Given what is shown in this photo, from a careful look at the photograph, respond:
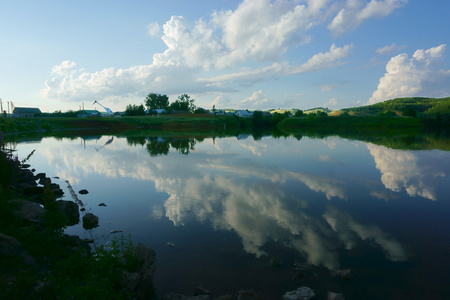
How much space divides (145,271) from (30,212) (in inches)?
314

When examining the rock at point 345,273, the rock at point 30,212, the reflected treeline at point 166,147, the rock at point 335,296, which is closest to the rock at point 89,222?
the rock at point 30,212

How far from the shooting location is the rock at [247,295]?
793cm

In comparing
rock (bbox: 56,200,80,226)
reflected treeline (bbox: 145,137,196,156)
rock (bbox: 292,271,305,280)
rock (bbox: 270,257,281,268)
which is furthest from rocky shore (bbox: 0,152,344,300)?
reflected treeline (bbox: 145,137,196,156)

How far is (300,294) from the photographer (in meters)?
8.27

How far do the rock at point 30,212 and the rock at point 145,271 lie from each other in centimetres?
624

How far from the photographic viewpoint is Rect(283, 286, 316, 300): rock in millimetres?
8148

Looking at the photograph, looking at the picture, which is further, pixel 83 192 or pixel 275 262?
pixel 83 192

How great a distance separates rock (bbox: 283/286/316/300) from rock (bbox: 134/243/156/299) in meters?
4.37

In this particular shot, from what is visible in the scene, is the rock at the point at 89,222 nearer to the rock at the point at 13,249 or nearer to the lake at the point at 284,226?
the lake at the point at 284,226

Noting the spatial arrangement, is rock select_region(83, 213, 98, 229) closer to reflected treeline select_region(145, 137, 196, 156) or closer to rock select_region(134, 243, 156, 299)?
rock select_region(134, 243, 156, 299)

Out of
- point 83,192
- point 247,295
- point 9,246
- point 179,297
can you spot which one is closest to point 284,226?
point 247,295

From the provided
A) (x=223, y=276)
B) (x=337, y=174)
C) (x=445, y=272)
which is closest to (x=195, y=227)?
(x=223, y=276)

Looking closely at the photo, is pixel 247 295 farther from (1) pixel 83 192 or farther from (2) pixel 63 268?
(1) pixel 83 192

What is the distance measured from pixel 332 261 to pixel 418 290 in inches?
107
